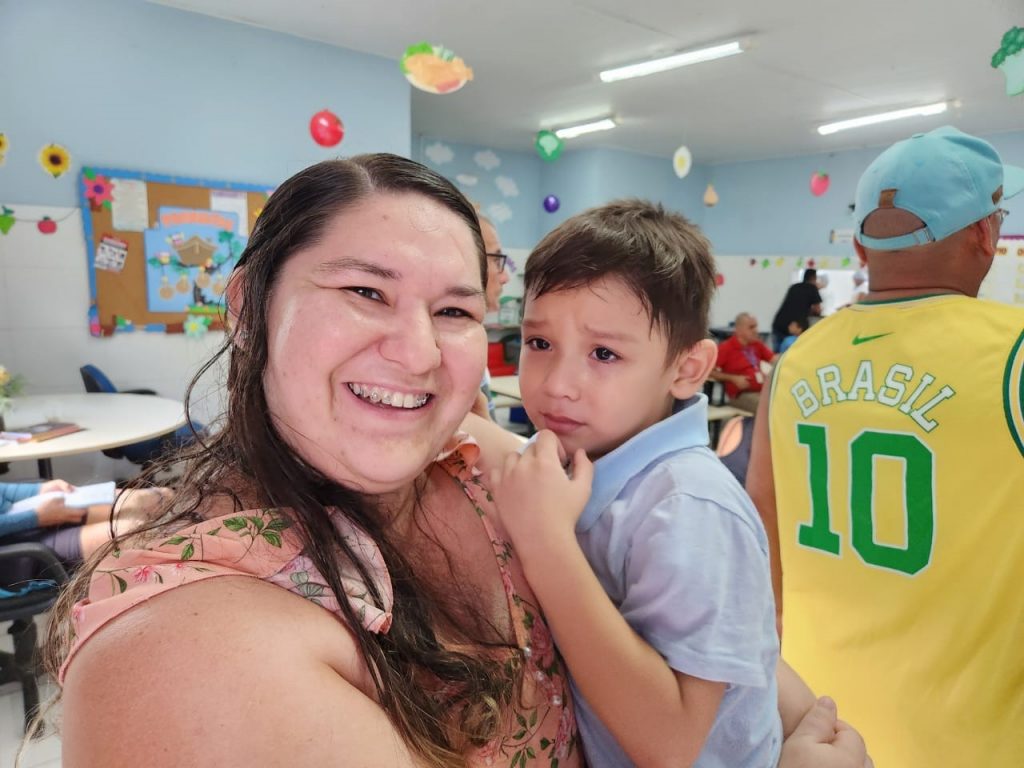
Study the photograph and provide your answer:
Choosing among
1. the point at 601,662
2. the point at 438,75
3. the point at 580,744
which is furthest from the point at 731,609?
the point at 438,75

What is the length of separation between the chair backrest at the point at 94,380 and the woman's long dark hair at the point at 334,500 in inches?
158

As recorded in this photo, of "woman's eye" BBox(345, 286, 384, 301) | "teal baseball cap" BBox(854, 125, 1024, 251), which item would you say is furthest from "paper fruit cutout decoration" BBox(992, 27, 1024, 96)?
"woman's eye" BBox(345, 286, 384, 301)

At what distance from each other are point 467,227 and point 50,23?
473 centimetres

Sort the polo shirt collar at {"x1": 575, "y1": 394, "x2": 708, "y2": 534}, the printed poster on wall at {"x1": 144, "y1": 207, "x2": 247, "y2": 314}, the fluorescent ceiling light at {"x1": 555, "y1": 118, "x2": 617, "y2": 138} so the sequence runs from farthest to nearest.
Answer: the fluorescent ceiling light at {"x1": 555, "y1": 118, "x2": 617, "y2": 138}
the printed poster on wall at {"x1": 144, "y1": 207, "x2": 247, "y2": 314}
the polo shirt collar at {"x1": 575, "y1": 394, "x2": 708, "y2": 534}

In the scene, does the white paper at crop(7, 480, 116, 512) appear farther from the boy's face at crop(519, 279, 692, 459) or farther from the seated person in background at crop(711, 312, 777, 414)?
the seated person in background at crop(711, 312, 777, 414)

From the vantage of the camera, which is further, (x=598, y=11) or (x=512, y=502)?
(x=598, y=11)

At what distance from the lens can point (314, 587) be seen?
2.09 feet

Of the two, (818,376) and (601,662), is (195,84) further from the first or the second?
(601,662)

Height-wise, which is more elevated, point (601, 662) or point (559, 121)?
point (559, 121)

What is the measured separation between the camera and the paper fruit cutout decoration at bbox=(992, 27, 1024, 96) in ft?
8.14

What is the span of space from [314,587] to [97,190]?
15.3 feet

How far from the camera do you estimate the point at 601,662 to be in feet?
2.53

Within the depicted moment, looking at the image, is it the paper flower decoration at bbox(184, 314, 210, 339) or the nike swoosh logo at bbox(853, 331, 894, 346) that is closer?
the nike swoosh logo at bbox(853, 331, 894, 346)

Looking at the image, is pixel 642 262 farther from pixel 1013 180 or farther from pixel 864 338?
pixel 1013 180
